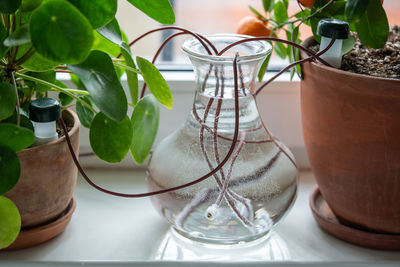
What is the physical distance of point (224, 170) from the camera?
29.4 inches

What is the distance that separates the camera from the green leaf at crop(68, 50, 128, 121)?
0.54 meters

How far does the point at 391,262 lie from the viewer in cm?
77

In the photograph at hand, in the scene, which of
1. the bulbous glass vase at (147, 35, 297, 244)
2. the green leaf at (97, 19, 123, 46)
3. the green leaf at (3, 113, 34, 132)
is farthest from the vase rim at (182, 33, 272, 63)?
the green leaf at (3, 113, 34, 132)

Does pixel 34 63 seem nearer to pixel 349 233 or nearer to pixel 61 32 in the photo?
pixel 61 32

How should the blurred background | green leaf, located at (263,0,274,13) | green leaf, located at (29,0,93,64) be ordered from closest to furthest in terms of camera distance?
green leaf, located at (29,0,93,64)
green leaf, located at (263,0,274,13)
the blurred background

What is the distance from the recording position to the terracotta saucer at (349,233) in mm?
780

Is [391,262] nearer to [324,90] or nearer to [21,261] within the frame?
[324,90]

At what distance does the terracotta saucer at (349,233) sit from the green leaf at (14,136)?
45cm

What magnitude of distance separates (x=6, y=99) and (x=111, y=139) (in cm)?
12

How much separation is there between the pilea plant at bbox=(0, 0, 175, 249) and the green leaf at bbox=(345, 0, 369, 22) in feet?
0.69

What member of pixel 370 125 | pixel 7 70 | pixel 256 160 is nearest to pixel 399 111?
pixel 370 125

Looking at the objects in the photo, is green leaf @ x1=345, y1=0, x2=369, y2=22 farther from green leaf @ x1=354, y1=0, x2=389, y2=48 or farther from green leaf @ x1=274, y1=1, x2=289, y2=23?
green leaf @ x1=274, y1=1, x2=289, y2=23

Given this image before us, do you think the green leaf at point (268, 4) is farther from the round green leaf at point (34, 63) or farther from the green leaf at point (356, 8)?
the round green leaf at point (34, 63)

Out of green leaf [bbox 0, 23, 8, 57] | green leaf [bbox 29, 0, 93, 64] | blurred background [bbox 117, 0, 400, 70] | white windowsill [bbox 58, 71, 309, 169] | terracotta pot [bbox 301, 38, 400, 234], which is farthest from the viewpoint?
blurred background [bbox 117, 0, 400, 70]
